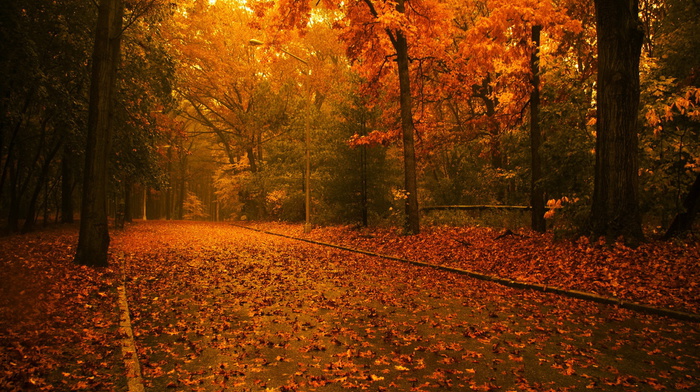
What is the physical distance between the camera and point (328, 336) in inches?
231

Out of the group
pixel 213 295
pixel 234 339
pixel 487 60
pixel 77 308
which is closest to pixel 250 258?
pixel 213 295

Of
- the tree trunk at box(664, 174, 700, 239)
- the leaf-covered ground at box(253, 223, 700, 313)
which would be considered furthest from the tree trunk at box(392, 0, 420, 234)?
the tree trunk at box(664, 174, 700, 239)

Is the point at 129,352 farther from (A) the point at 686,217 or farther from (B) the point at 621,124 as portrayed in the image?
(A) the point at 686,217

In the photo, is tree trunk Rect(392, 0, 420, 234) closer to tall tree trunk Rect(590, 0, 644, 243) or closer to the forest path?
the forest path

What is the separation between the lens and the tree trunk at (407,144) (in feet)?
56.0

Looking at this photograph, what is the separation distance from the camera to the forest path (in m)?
4.40

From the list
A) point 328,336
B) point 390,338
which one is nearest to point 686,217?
point 390,338

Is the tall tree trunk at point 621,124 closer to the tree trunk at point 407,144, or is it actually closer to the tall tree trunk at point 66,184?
the tree trunk at point 407,144

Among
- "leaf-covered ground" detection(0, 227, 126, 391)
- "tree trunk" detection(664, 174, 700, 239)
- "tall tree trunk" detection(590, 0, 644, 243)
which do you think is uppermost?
"tall tree trunk" detection(590, 0, 644, 243)

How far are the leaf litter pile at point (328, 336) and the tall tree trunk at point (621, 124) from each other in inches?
126

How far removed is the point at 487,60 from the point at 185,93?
20.9m

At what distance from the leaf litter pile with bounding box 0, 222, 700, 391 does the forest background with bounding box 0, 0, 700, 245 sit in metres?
5.24

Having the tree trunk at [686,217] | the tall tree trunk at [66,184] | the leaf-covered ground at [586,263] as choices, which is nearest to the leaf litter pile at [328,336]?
the leaf-covered ground at [586,263]

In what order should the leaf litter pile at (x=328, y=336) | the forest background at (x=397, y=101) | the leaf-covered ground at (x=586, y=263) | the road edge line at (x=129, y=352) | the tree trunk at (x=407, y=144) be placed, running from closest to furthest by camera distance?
the road edge line at (x=129, y=352)
the leaf litter pile at (x=328, y=336)
the leaf-covered ground at (x=586, y=263)
the forest background at (x=397, y=101)
the tree trunk at (x=407, y=144)
